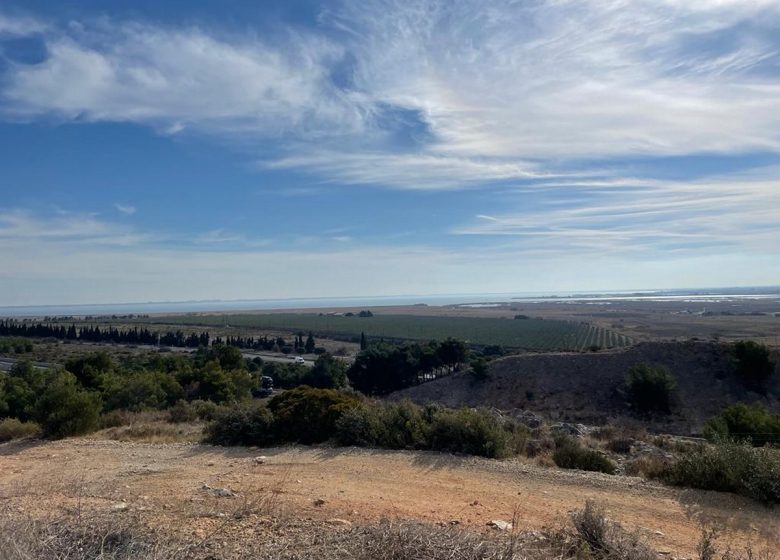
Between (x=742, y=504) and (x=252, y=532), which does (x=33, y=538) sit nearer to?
(x=252, y=532)

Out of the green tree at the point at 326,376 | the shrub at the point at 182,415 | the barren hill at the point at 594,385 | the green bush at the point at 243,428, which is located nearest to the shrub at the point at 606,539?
the green bush at the point at 243,428

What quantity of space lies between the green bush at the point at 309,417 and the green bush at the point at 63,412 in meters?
5.52

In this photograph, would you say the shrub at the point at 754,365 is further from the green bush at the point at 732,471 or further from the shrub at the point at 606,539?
the shrub at the point at 606,539

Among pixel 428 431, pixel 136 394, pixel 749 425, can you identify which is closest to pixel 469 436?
pixel 428 431

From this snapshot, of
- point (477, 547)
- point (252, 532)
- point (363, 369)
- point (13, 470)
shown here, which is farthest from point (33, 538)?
point (363, 369)

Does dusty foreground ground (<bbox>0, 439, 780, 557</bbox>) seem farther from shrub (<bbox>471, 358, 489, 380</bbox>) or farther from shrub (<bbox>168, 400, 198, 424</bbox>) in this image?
shrub (<bbox>471, 358, 489, 380</bbox>)

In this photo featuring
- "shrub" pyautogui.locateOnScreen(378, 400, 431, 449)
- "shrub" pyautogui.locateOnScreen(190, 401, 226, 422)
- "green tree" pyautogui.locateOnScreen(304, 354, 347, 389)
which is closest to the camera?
"shrub" pyautogui.locateOnScreen(378, 400, 431, 449)

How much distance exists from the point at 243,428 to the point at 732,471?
34.2ft

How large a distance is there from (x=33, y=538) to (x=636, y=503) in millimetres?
8108

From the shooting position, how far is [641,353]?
1957 inches

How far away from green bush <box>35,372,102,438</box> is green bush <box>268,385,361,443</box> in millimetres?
5523

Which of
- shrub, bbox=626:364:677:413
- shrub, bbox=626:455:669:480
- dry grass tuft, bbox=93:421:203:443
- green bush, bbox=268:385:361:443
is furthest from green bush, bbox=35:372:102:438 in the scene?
shrub, bbox=626:364:677:413

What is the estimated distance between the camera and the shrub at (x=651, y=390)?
4041cm

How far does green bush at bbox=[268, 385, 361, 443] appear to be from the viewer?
14688mm
